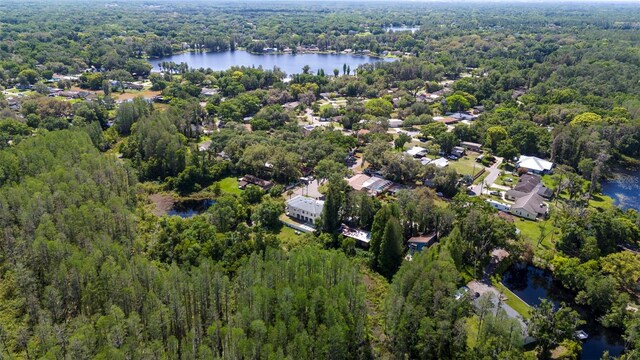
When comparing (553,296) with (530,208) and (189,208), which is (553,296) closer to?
(530,208)

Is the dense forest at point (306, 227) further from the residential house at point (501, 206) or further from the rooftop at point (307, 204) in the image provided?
the residential house at point (501, 206)

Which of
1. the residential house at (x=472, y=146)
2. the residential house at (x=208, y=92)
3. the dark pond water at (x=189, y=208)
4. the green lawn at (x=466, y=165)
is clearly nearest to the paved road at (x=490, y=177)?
the green lawn at (x=466, y=165)

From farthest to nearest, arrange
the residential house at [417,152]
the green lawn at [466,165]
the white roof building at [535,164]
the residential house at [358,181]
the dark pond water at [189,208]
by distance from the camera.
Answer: the residential house at [417,152]
the green lawn at [466,165]
the white roof building at [535,164]
the residential house at [358,181]
the dark pond water at [189,208]

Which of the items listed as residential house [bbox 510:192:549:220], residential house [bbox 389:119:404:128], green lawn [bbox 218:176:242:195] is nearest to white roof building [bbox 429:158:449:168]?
residential house [bbox 510:192:549:220]

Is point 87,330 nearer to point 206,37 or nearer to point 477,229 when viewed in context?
point 477,229

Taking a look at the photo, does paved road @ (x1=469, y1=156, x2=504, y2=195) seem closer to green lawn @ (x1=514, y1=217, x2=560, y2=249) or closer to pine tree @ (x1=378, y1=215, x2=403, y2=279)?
green lawn @ (x1=514, y1=217, x2=560, y2=249)
